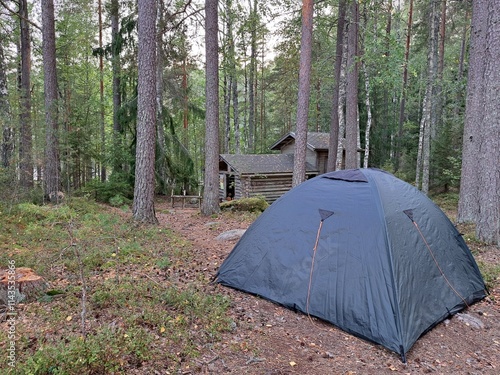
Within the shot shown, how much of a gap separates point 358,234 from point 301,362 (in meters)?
1.67

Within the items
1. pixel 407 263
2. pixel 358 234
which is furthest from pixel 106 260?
pixel 407 263

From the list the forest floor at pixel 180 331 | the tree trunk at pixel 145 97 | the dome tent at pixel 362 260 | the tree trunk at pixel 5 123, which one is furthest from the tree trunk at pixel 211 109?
the dome tent at pixel 362 260

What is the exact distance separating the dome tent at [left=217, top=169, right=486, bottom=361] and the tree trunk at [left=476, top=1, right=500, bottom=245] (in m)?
2.14

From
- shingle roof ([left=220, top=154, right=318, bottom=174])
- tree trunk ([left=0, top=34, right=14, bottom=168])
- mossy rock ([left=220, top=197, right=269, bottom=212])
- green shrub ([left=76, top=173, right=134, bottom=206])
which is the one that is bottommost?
mossy rock ([left=220, top=197, right=269, bottom=212])

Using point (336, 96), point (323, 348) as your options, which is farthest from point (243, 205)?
point (323, 348)

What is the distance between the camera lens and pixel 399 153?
2309cm

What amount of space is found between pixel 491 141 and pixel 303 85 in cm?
540

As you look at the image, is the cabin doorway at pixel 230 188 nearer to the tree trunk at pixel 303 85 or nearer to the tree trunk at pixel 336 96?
the tree trunk at pixel 336 96

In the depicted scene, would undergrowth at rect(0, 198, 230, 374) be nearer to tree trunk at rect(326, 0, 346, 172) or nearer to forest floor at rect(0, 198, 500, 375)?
forest floor at rect(0, 198, 500, 375)

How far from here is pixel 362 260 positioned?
386cm

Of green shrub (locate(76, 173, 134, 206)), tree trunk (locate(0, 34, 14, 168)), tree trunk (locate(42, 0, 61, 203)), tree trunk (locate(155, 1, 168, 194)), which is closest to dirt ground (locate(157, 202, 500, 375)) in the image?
tree trunk (locate(42, 0, 61, 203))

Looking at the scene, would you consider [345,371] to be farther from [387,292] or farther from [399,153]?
[399,153]

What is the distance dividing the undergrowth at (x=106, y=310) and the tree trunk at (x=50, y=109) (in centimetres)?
373

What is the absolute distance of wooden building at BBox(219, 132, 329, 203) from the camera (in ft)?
55.5
